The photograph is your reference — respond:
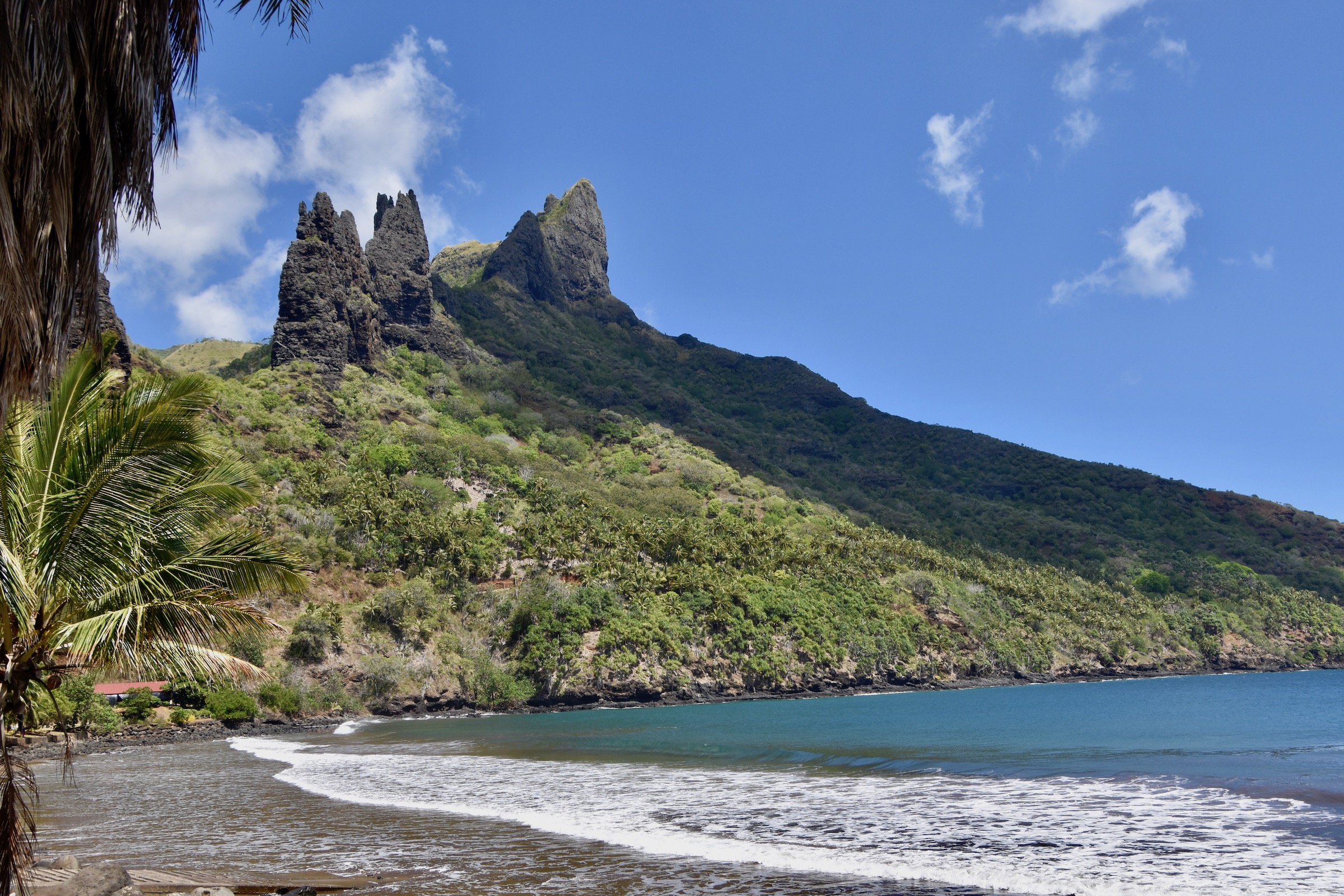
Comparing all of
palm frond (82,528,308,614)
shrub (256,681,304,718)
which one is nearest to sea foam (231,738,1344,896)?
palm frond (82,528,308,614)

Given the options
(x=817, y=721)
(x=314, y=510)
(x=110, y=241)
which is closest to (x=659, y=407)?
(x=314, y=510)

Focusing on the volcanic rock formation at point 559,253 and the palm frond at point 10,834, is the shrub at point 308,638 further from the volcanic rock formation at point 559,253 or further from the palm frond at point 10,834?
the volcanic rock formation at point 559,253

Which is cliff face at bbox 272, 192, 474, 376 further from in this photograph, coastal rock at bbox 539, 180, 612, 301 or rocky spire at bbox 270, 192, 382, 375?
coastal rock at bbox 539, 180, 612, 301

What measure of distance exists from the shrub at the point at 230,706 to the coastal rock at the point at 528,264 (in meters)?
109

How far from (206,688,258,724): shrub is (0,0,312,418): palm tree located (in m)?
40.5

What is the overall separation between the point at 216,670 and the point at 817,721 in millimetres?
33522

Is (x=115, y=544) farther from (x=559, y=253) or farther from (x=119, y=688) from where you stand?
(x=559, y=253)

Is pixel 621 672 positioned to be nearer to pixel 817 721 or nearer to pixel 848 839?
pixel 817 721

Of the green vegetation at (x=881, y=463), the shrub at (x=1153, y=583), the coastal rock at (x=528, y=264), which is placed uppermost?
the coastal rock at (x=528, y=264)

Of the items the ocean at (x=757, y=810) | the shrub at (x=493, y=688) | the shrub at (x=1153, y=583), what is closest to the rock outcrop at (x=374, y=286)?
the shrub at (x=493, y=688)

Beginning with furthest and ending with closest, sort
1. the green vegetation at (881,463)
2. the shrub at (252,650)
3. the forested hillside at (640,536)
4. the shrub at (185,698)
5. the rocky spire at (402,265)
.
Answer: the green vegetation at (881,463) < the rocky spire at (402,265) < the forested hillside at (640,536) < the shrub at (252,650) < the shrub at (185,698)

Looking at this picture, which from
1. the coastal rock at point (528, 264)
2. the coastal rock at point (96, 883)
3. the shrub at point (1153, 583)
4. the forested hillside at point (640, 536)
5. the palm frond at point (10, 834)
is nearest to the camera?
the palm frond at point (10, 834)

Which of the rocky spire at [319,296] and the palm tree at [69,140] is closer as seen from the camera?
the palm tree at [69,140]

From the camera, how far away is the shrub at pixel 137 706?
36906 millimetres
